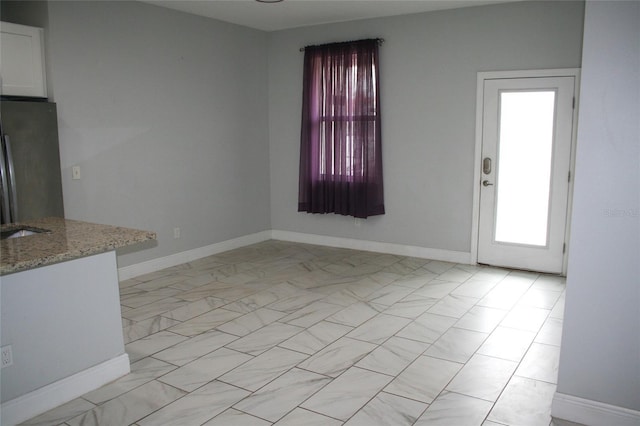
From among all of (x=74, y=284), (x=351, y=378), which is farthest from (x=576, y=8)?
(x=74, y=284)

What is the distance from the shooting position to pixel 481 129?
5469mm

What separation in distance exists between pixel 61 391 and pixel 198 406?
782 millimetres

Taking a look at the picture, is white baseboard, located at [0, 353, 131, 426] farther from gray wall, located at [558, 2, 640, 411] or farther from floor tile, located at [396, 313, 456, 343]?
gray wall, located at [558, 2, 640, 411]

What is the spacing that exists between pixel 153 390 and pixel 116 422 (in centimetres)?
34

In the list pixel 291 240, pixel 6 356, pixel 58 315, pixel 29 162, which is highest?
pixel 29 162

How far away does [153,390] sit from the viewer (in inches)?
118

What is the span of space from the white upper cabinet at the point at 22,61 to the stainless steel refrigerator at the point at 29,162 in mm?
198

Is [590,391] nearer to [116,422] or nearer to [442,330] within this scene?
[442,330]

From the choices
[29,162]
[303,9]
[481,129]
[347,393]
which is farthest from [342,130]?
[347,393]

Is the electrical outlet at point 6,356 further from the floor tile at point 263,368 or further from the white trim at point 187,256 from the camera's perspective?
the white trim at point 187,256

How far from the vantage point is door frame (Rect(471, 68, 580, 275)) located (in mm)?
4988

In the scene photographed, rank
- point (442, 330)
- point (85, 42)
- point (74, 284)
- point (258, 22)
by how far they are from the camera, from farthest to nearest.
Result: point (258, 22), point (85, 42), point (442, 330), point (74, 284)

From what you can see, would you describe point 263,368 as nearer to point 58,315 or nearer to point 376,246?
point 58,315

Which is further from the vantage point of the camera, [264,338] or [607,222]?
[264,338]
